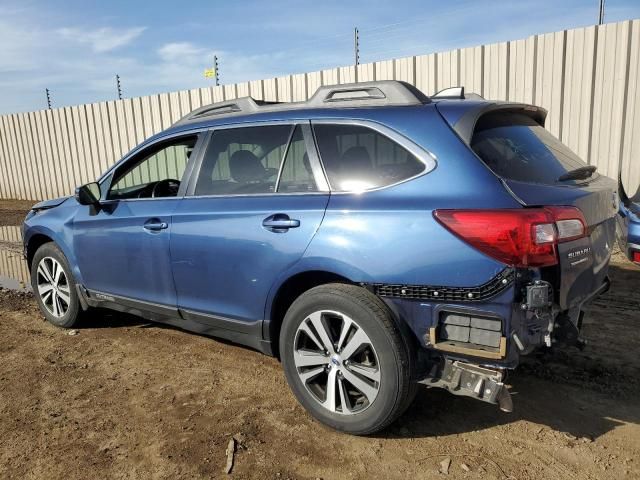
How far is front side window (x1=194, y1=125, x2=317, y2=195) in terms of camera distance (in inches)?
122

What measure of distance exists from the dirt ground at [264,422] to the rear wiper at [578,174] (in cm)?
136

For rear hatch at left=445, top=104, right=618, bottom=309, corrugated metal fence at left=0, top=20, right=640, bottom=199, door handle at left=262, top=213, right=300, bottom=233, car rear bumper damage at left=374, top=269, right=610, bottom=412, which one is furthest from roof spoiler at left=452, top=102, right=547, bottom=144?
corrugated metal fence at left=0, top=20, right=640, bottom=199

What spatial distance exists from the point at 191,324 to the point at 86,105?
12.8 meters

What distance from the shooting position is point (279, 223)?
2963mm

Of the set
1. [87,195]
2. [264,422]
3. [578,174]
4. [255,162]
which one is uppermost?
[255,162]

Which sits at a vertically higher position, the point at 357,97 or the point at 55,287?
the point at 357,97

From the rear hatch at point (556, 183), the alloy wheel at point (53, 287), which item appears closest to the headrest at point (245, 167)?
the rear hatch at point (556, 183)

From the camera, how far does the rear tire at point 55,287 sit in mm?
4609

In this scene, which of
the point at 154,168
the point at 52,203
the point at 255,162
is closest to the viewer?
the point at 255,162

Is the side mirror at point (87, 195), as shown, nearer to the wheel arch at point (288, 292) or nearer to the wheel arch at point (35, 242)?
the wheel arch at point (35, 242)

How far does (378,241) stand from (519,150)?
94 cm

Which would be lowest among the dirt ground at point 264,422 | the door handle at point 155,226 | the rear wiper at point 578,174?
the dirt ground at point 264,422

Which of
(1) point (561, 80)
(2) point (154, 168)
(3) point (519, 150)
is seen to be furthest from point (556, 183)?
(1) point (561, 80)

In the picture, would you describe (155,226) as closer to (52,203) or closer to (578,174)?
(52,203)
